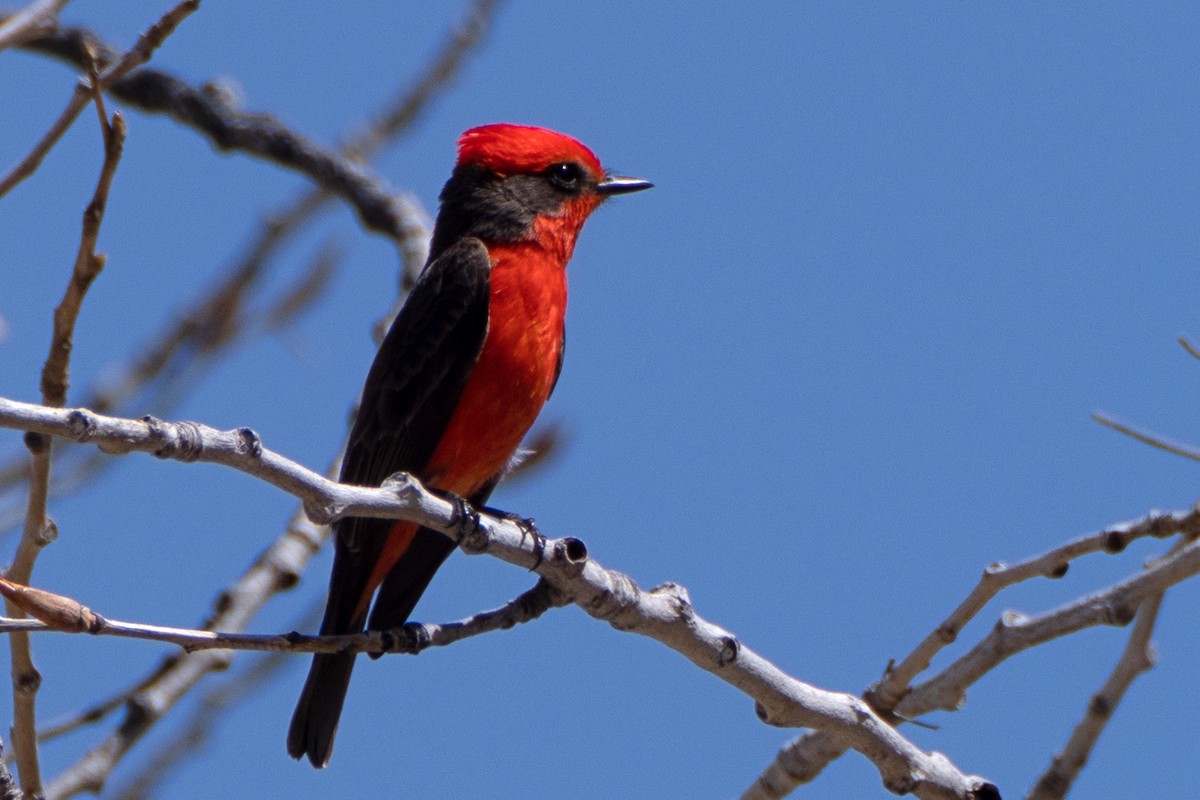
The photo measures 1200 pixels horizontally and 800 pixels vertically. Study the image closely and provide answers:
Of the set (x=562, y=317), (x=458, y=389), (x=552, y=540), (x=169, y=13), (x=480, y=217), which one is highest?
(x=480, y=217)

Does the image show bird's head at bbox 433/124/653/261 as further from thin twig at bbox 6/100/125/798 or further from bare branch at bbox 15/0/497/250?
thin twig at bbox 6/100/125/798

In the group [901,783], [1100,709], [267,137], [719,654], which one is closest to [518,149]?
[267,137]

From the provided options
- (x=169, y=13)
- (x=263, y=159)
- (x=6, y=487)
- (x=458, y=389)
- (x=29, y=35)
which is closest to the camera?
(x=169, y=13)

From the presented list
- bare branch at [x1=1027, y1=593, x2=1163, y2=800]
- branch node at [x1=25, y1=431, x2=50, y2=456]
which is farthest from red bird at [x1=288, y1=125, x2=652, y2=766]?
bare branch at [x1=1027, y1=593, x2=1163, y2=800]

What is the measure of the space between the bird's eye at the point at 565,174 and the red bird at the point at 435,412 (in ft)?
1.84

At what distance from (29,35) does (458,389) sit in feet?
7.80

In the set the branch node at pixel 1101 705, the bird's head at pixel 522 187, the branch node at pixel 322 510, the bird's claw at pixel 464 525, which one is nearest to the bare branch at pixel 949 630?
the branch node at pixel 1101 705

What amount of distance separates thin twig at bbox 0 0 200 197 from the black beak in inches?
141

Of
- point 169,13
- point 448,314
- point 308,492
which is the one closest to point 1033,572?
point 308,492

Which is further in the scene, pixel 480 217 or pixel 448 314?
pixel 480 217

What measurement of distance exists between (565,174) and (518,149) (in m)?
0.22

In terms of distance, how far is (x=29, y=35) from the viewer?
3.25 metres

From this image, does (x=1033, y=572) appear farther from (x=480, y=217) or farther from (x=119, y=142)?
(x=480, y=217)

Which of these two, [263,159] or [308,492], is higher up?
[263,159]
